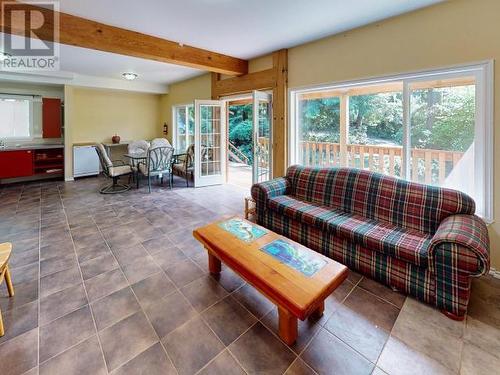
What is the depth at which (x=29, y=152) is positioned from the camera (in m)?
5.68

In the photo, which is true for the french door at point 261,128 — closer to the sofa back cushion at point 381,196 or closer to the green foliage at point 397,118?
the green foliage at point 397,118

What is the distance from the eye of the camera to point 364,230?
7.51ft

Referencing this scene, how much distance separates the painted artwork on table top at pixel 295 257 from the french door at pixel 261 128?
7.65ft

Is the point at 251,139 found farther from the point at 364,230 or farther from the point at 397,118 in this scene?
the point at 364,230

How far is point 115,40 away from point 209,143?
2.82 metres

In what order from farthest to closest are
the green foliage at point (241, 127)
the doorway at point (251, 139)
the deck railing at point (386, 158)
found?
the green foliage at point (241, 127) → the doorway at point (251, 139) → the deck railing at point (386, 158)

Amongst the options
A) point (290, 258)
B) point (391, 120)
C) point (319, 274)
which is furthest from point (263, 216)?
point (391, 120)

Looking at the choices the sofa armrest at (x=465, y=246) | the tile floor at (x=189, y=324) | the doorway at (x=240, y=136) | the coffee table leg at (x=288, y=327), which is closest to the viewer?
the tile floor at (x=189, y=324)

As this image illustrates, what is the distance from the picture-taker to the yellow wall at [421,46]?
2303 mm

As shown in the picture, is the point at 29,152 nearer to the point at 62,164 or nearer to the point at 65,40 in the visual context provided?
the point at 62,164

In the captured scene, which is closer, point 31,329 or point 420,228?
point 31,329

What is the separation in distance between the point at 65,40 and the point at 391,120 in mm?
4175

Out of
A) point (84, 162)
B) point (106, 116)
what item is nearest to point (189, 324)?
point (84, 162)

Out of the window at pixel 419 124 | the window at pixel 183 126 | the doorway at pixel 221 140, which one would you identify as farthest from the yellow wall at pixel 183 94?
the window at pixel 419 124
